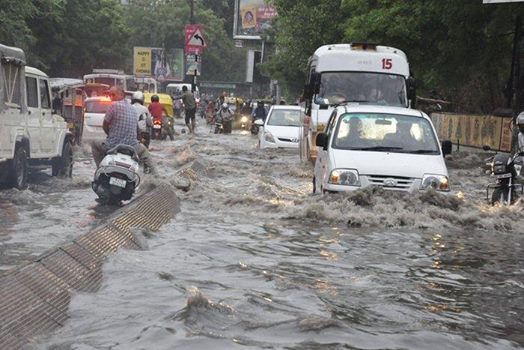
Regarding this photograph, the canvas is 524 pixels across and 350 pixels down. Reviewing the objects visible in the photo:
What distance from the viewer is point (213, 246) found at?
29.3 ft

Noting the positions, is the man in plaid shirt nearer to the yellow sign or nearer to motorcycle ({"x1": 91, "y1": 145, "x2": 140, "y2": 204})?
motorcycle ({"x1": 91, "y1": 145, "x2": 140, "y2": 204})

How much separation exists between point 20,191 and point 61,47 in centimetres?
3451

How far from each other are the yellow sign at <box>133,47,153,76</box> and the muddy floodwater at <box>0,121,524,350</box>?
5897 cm

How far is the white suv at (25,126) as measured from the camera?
43.3ft

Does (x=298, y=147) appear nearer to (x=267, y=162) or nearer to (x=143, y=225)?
(x=267, y=162)

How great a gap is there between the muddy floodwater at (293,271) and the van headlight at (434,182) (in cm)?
17

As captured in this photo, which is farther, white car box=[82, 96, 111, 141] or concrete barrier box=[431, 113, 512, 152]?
white car box=[82, 96, 111, 141]

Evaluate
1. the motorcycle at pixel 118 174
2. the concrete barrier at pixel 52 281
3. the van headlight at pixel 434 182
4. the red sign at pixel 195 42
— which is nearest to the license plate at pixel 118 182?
the motorcycle at pixel 118 174

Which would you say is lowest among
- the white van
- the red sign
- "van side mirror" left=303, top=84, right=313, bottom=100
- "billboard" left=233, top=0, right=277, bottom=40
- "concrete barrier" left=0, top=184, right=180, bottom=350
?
"concrete barrier" left=0, top=184, right=180, bottom=350

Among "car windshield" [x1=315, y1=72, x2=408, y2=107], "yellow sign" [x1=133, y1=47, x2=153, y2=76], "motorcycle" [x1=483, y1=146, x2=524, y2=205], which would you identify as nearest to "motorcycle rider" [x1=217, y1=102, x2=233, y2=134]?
"car windshield" [x1=315, y1=72, x2=408, y2=107]

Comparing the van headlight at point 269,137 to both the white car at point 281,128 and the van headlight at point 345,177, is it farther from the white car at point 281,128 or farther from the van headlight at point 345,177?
the van headlight at point 345,177

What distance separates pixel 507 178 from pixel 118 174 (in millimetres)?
Result: 5420

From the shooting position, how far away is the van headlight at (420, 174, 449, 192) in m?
10.9

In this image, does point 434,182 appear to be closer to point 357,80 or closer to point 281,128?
point 357,80
